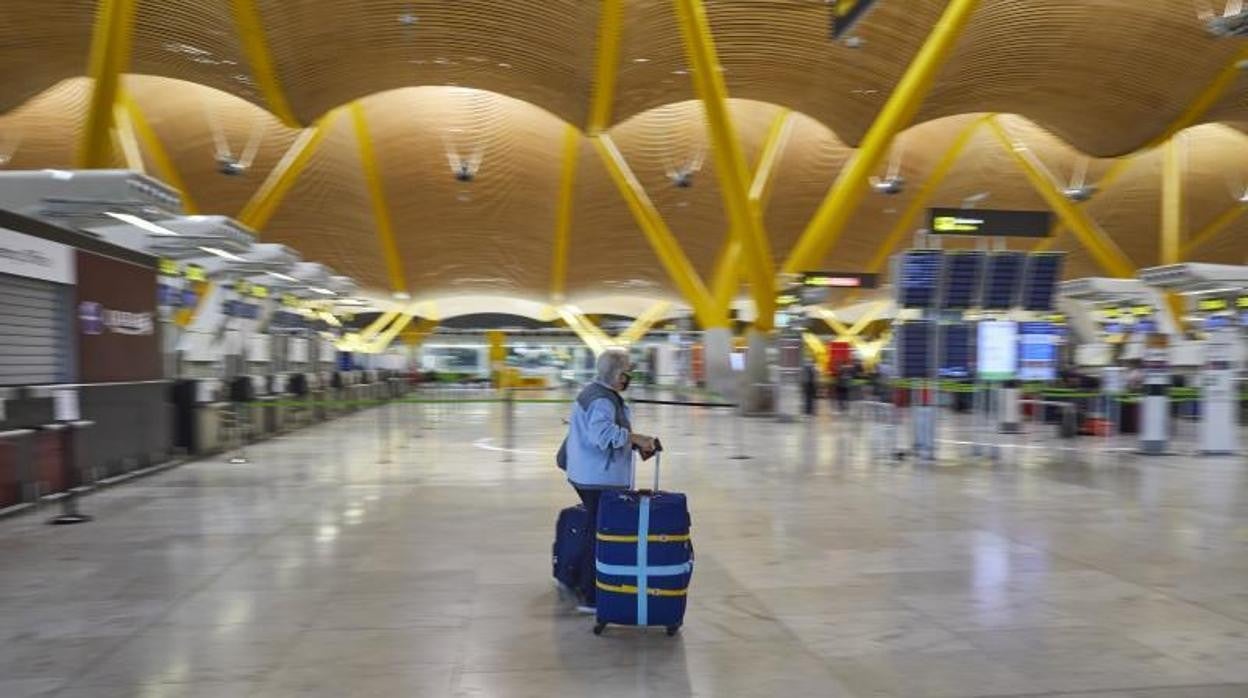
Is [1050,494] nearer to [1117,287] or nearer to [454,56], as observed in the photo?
[1117,287]

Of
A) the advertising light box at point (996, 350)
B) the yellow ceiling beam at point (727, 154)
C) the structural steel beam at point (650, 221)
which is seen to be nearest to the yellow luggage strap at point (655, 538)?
the advertising light box at point (996, 350)

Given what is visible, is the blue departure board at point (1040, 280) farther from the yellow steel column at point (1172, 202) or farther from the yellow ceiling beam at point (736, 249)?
the yellow steel column at point (1172, 202)

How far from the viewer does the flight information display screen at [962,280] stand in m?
14.5

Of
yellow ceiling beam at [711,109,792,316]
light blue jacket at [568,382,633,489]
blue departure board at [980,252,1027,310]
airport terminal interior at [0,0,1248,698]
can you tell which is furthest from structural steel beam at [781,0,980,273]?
light blue jacket at [568,382,633,489]

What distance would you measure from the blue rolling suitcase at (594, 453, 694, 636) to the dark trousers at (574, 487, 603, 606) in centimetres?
50

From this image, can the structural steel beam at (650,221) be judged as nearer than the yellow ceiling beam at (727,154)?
No

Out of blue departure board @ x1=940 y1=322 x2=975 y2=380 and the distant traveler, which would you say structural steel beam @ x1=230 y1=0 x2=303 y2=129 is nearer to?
blue departure board @ x1=940 y1=322 x2=975 y2=380

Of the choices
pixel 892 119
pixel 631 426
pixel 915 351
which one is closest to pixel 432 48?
pixel 892 119

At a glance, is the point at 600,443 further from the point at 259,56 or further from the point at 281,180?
the point at 281,180

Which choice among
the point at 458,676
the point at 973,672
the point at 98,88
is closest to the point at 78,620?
the point at 458,676

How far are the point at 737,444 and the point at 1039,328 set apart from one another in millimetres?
5877

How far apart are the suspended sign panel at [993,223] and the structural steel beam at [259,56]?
19062mm

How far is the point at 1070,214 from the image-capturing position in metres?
39.6

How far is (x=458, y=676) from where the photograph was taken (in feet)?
14.5
